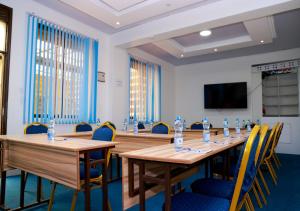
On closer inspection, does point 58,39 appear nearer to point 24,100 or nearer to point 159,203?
point 24,100

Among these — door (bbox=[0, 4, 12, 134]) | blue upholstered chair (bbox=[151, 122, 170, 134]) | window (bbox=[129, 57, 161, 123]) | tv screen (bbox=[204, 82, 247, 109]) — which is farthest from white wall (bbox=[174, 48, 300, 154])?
door (bbox=[0, 4, 12, 134])

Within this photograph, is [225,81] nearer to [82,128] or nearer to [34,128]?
[82,128]

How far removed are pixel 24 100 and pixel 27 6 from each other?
1.81 meters

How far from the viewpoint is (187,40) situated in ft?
20.0

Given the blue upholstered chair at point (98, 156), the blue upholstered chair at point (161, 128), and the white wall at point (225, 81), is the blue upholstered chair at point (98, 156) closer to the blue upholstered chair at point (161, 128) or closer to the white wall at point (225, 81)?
the blue upholstered chair at point (161, 128)

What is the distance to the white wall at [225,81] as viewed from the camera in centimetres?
654

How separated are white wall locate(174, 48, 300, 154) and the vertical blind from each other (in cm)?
413

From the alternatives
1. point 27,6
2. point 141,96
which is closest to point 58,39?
point 27,6

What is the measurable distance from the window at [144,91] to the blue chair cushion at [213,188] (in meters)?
4.78

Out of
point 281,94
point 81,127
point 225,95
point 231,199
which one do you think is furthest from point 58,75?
point 281,94

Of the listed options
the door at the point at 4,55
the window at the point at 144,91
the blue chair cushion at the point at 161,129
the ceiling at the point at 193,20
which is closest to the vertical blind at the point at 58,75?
the door at the point at 4,55

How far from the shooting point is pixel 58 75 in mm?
4590

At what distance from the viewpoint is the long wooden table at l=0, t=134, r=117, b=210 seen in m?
1.80

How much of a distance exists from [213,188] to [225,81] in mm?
6485
